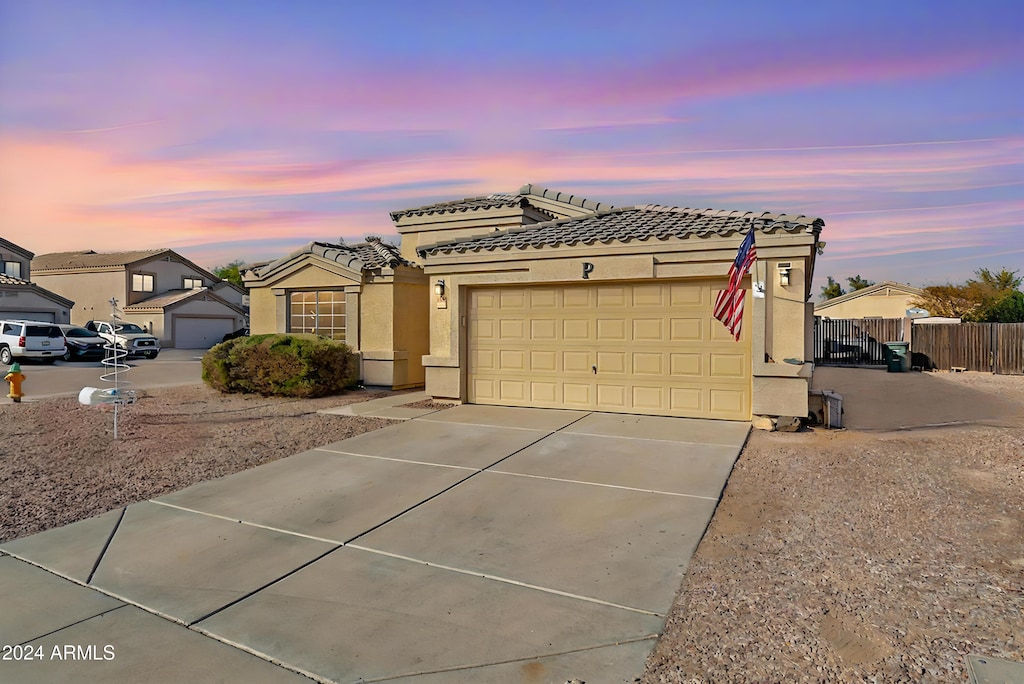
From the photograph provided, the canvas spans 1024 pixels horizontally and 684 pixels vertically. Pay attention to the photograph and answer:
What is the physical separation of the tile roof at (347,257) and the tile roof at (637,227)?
8.39 ft

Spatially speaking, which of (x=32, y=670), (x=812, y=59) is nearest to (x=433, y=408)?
(x=32, y=670)

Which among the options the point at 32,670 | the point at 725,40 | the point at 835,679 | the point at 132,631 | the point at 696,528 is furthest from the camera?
the point at 725,40

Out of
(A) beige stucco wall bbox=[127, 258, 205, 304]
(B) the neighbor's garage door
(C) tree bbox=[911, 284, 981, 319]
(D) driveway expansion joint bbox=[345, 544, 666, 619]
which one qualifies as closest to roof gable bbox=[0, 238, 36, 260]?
(A) beige stucco wall bbox=[127, 258, 205, 304]

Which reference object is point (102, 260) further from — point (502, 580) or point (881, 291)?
point (881, 291)

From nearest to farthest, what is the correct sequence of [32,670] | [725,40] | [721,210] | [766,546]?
[32,670]
[766,546]
[721,210]
[725,40]

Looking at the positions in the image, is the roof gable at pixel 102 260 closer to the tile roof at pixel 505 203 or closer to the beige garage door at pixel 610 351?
the tile roof at pixel 505 203

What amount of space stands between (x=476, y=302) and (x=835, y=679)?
9565 mm

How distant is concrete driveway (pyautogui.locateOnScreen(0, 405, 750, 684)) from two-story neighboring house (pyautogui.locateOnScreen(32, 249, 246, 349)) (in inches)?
1448

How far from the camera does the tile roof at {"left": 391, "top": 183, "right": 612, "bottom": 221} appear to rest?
663 inches

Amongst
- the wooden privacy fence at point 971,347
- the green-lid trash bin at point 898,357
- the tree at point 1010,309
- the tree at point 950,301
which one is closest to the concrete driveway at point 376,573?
the green-lid trash bin at point 898,357

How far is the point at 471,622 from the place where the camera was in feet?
12.5

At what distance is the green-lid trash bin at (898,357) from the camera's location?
2333cm

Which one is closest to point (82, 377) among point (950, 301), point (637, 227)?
point (637, 227)

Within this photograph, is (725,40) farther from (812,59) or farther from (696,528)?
(696,528)
